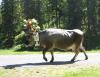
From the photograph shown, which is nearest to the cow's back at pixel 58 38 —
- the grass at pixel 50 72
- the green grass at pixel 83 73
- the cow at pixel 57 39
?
the cow at pixel 57 39

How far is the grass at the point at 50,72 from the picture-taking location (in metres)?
12.6

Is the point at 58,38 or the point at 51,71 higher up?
the point at 58,38

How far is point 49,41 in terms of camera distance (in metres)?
16.3

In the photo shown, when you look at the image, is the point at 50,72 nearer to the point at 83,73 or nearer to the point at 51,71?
the point at 51,71

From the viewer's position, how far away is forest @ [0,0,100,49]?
56938mm

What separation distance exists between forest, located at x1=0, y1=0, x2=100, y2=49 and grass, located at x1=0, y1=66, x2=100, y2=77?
37162mm

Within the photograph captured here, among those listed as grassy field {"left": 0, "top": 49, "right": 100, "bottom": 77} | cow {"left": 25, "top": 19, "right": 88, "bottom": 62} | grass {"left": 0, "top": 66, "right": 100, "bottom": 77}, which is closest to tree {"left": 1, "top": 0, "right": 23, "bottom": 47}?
cow {"left": 25, "top": 19, "right": 88, "bottom": 62}

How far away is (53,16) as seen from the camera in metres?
70.0

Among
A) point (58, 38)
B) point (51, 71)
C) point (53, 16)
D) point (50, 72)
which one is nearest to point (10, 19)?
point (53, 16)

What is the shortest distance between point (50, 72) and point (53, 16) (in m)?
57.2

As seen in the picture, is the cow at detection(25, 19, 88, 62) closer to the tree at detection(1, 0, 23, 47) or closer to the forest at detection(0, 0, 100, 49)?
the forest at detection(0, 0, 100, 49)

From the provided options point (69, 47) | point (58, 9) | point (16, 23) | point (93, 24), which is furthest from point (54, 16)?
point (69, 47)

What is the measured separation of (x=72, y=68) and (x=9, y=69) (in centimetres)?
232

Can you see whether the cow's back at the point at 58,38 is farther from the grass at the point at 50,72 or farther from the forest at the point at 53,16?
the forest at the point at 53,16
